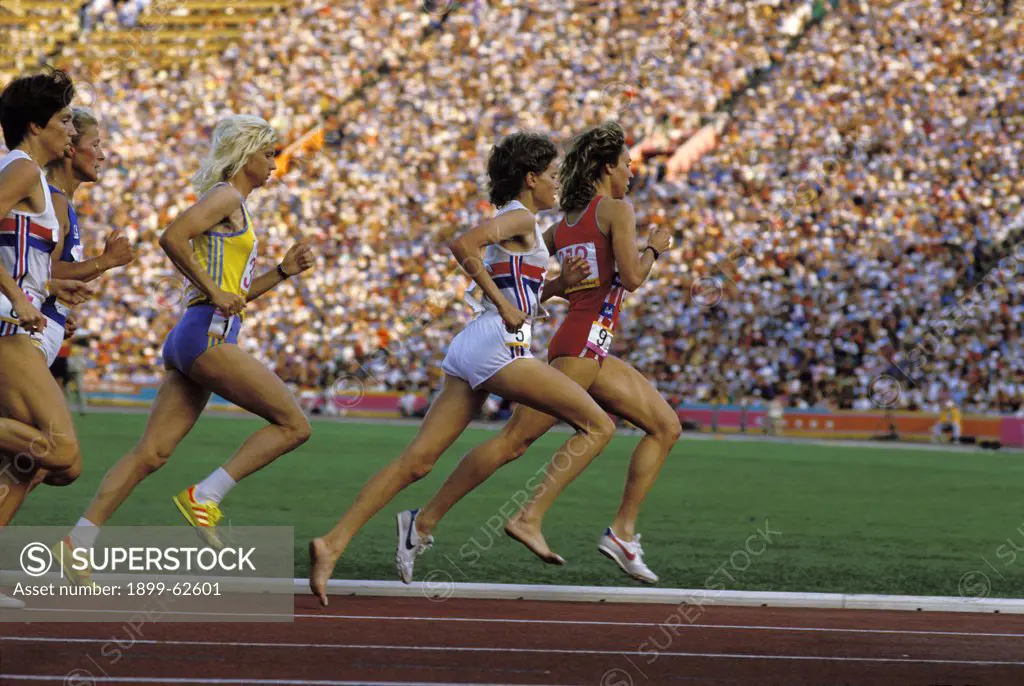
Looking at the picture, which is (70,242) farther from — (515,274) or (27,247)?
(515,274)

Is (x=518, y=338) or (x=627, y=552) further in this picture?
(x=627, y=552)

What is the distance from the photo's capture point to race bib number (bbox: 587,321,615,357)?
711cm

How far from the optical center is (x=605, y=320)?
719 centimetres

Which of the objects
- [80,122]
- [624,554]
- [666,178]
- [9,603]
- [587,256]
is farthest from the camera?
[666,178]

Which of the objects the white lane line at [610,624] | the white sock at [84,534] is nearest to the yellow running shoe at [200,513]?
the white sock at [84,534]

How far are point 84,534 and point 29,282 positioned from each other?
1.16m

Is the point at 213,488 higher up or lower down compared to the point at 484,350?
lower down

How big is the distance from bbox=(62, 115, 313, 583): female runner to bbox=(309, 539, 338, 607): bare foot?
2.23 ft

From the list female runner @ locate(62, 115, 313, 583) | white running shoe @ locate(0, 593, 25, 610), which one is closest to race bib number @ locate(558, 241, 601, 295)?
female runner @ locate(62, 115, 313, 583)

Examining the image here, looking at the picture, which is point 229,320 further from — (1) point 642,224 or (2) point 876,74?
(2) point 876,74

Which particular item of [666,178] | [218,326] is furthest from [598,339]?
[666,178]

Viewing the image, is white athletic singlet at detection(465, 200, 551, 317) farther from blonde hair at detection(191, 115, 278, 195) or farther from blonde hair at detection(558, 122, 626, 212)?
blonde hair at detection(191, 115, 278, 195)

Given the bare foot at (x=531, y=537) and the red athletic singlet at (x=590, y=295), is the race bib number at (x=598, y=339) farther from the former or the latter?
the bare foot at (x=531, y=537)

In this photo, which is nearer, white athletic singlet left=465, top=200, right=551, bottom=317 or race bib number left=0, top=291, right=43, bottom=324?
race bib number left=0, top=291, right=43, bottom=324
